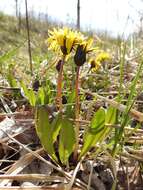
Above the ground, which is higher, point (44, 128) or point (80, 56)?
point (80, 56)

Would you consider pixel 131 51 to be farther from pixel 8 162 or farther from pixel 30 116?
pixel 8 162

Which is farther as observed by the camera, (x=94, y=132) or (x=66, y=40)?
(x=66, y=40)

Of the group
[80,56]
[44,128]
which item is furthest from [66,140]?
[80,56]

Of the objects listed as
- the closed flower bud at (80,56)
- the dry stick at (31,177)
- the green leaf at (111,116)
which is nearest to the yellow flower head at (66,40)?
the closed flower bud at (80,56)

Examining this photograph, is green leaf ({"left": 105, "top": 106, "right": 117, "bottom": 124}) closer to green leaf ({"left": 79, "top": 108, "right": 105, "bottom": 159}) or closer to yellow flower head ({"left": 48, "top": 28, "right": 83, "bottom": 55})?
green leaf ({"left": 79, "top": 108, "right": 105, "bottom": 159})

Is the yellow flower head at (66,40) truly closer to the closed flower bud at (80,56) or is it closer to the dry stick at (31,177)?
the closed flower bud at (80,56)

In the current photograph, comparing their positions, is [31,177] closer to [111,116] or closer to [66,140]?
[66,140]

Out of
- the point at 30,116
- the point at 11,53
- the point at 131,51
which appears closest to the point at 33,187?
the point at 30,116
